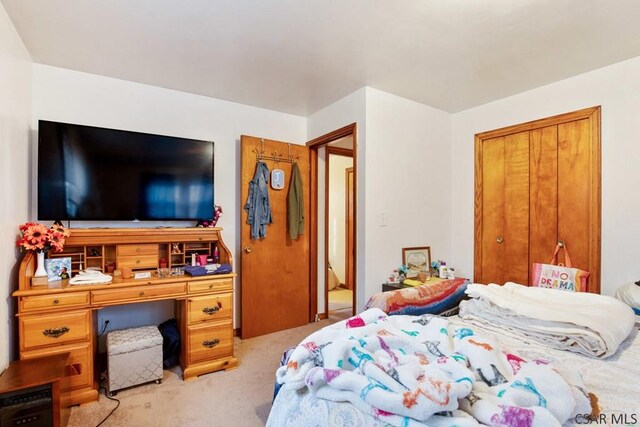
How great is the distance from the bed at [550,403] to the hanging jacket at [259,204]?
79.0 inches

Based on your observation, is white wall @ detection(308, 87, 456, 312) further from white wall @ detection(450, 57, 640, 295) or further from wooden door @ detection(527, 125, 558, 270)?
white wall @ detection(450, 57, 640, 295)

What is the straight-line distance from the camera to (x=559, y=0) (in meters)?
1.66

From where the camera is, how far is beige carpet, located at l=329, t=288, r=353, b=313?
4.18 meters

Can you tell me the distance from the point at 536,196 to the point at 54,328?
3.79 m

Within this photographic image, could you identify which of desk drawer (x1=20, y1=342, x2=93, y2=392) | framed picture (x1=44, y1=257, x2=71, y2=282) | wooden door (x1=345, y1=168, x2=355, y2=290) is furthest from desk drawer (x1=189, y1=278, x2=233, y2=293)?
wooden door (x1=345, y1=168, x2=355, y2=290)

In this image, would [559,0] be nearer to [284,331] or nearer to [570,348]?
[570,348]

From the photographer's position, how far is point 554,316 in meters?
1.34

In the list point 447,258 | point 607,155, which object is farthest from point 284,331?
point 607,155

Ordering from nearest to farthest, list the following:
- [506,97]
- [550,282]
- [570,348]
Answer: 1. [570,348]
2. [550,282]
3. [506,97]

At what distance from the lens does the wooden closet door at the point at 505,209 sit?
2.89m

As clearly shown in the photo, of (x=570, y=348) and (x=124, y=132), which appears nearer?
(x=570, y=348)

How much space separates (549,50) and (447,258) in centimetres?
206

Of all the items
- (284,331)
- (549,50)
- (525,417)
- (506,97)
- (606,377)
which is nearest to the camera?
(525,417)

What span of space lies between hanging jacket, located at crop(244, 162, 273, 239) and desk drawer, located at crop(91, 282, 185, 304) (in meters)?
0.96
